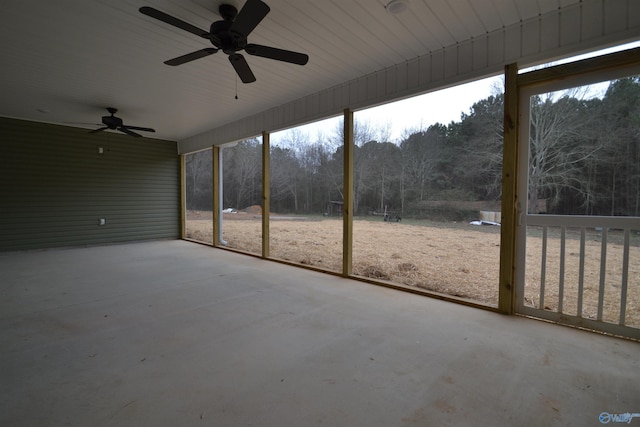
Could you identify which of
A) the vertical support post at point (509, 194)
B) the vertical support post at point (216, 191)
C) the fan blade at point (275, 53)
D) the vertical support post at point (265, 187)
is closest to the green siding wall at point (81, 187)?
the vertical support post at point (216, 191)

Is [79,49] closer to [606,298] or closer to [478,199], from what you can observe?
[478,199]

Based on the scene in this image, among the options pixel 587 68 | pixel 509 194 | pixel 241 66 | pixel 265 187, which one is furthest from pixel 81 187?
pixel 587 68

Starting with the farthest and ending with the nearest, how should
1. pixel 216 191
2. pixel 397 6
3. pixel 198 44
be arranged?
pixel 216 191
pixel 198 44
pixel 397 6

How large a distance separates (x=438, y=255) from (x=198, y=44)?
→ 437cm

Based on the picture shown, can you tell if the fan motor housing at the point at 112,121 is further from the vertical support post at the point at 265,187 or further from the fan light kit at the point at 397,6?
the fan light kit at the point at 397,6

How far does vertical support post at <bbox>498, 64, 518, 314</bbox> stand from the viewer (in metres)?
2.76

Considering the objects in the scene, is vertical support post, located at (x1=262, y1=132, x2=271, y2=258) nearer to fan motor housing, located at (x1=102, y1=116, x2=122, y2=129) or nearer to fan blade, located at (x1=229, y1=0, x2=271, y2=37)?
fan motor housing, located at (x1=102, y1=116, x2=122, y2=129)

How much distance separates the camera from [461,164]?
4.08m

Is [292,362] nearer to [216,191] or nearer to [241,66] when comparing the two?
[241,66]

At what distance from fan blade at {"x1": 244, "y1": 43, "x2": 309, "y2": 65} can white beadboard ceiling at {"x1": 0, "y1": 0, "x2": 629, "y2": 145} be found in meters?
0.36

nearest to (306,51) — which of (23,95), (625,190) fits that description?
(625,190)

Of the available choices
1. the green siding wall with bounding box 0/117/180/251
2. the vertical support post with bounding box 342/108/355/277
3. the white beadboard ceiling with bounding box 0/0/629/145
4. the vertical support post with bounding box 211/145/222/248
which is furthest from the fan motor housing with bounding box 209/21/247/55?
the green siding wall with bounding box 0/117/180/251

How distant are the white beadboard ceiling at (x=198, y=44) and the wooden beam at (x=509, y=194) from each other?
A: 61 centimetres

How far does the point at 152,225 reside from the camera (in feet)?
24.6
